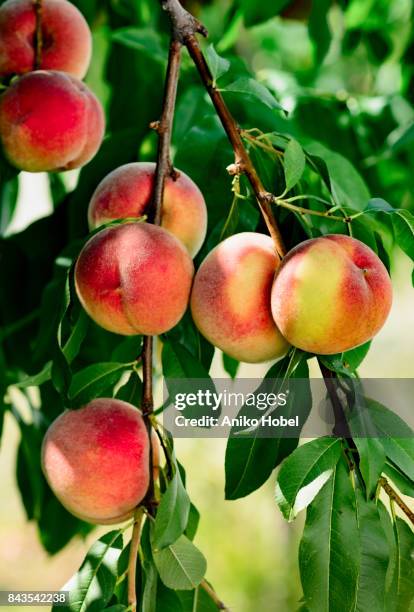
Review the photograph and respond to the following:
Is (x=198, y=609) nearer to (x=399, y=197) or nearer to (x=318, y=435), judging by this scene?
(x=318, y=435)

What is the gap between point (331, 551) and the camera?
70 centimetres

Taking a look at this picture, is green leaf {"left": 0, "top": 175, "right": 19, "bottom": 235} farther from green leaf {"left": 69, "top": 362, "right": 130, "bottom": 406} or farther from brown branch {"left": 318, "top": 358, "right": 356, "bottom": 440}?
brown branch {"left": 318, "top": 358, "right": 356, "bottom": 440}

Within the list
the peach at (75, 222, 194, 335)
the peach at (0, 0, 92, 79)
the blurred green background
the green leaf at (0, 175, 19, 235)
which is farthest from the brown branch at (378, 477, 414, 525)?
the green leaf at (0, 175, 19, 235)

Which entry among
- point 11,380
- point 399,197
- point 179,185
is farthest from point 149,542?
point 399,197

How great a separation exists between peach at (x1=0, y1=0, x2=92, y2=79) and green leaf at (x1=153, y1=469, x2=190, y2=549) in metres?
0.55

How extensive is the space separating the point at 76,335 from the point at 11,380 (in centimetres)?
56

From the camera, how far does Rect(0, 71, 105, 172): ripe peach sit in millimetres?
913

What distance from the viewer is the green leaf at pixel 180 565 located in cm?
72

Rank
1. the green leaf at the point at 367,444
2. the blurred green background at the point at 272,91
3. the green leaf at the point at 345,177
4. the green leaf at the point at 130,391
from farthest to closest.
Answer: the blurred green background at the point at 272,91 → the green leaf at the point at 345,177 → the green leaf at the point at 130,391 → the green leaf at the point at 367,444

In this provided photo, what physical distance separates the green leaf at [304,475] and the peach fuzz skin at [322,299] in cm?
9

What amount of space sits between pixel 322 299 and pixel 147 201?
0.22 metres

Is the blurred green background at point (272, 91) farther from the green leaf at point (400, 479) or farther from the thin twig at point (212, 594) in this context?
the green leaf at point (400, 479)

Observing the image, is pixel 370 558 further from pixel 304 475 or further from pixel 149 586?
pixel 149 586

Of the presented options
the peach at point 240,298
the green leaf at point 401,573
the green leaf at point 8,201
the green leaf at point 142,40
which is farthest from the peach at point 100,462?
the green leaf at point 142,40
